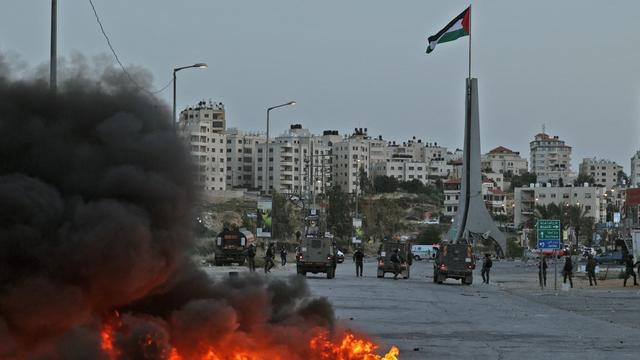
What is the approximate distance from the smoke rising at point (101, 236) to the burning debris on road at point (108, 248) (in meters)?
0.01

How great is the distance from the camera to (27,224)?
1298 cm

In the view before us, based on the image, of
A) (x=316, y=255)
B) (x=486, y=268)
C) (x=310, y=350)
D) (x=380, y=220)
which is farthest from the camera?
(x=380, y=220)

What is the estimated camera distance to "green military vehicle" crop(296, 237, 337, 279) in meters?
55.7

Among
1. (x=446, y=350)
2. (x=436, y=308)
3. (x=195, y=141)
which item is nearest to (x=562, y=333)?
(x=446, y=350)

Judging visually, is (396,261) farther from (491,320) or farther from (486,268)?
(491,320)

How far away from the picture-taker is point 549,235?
4884 cm

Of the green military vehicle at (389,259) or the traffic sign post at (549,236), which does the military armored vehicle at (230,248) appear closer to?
the green military vehicle at (389,259)

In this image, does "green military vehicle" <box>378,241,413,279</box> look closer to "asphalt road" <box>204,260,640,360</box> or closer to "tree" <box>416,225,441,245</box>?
"asphalt road" <box>204,260,640,360</box>

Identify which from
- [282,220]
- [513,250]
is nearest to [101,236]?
[282,220]

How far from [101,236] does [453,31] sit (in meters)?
65.7

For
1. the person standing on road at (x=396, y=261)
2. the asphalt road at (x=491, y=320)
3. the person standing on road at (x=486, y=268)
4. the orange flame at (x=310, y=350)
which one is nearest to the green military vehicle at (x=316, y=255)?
the person standing on road at (x=396, y=261)

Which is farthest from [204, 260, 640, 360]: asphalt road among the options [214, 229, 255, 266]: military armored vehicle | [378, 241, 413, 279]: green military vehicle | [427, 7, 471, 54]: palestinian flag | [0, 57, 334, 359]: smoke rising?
[427, 7, 471, 54]: palestinian flag

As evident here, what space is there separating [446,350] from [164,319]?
788cm

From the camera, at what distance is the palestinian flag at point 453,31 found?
76312 mm
